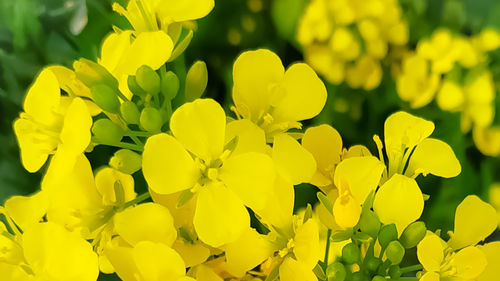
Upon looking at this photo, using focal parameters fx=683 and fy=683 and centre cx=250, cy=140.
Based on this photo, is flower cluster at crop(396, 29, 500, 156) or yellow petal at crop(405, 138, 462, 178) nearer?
yellow petal at crop(405, 138, 462, 178)

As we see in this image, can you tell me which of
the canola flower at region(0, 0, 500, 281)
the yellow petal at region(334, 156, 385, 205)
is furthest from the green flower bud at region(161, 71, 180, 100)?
the yellow petal at region(334, 156, 385, 205)

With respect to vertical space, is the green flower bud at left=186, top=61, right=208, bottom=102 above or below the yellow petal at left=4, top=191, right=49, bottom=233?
above

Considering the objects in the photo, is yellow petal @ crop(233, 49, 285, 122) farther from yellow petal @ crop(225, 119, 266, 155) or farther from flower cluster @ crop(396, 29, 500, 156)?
flower cluster @ crop(396, 29, 500, 156)

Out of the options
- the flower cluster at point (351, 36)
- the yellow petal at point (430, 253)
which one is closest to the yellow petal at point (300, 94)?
the yellow petal at point (430, 253)

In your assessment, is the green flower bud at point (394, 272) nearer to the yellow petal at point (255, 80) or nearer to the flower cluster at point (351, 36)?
the yellow petal at point (255, 80)

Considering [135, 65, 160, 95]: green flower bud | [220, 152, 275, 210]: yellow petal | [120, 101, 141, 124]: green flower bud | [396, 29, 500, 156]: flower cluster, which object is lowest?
[396, 29, 500, 156]: flower cluster

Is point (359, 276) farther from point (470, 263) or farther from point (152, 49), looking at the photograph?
point (152, 49)

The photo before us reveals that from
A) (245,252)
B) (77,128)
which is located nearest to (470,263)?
(245,252)

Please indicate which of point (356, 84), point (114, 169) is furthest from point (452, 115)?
point (114, 169)
